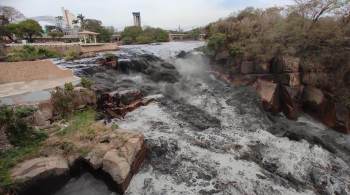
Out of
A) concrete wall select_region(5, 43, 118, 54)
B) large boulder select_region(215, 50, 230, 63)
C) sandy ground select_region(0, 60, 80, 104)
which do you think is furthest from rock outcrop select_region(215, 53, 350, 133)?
concrete wall select_region(5, 43, 118, 54)

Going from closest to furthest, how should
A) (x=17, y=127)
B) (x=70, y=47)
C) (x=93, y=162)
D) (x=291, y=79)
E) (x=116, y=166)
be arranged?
(x=116, y=166) < (x=93, y=162) < (x=17, y=127) < (x=291, y=79) < (x=70, y=47)

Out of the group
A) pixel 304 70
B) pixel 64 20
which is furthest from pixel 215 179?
pixel 64 20

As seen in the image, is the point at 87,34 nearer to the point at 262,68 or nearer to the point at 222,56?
the point at 222,56

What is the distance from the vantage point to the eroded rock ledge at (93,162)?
523cm

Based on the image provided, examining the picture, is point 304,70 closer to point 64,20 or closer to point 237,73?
point 237,73

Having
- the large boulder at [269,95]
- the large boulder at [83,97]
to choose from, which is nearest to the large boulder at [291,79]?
the large boulder at [269,95]

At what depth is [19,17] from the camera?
3700 centimetres

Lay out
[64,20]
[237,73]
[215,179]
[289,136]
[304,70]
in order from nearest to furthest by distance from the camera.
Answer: [215,179]
[289,136]
[304,70]
[237,73]
[64,20]

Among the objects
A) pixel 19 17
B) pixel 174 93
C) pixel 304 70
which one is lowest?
pixel 174 93

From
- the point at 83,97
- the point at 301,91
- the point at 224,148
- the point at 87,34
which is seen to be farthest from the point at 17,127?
the point at 87,34

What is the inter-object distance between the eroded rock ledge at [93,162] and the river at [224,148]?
322mm

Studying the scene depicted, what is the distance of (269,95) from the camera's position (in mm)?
11078

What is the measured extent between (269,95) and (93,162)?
8.48 metres

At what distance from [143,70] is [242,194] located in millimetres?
11134
